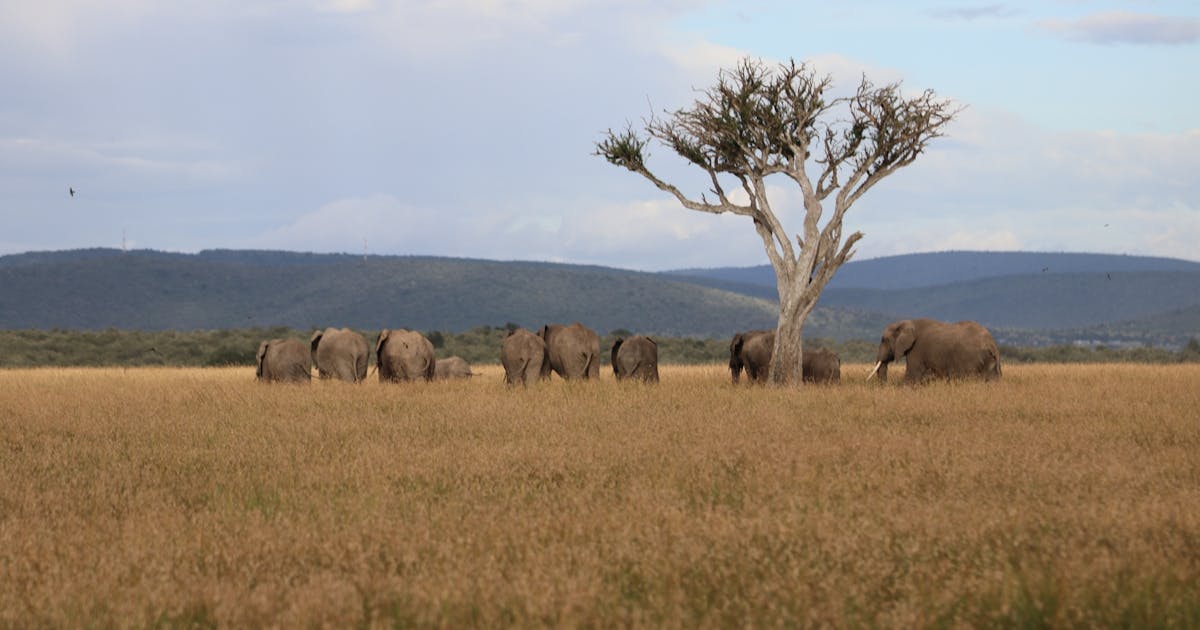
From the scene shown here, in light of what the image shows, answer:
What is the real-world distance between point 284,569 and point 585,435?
6930 millimetres

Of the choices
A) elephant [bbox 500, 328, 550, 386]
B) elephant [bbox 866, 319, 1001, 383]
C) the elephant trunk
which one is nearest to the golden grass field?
elephant [bbox 866, 319, 1001, 383]

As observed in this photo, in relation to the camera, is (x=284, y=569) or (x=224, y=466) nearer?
(x=284, y=569)

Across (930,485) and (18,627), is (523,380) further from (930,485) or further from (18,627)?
(18,627)

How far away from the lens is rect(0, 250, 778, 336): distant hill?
141 m

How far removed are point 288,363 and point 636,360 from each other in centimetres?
718

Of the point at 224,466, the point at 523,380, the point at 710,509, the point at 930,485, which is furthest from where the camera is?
the point at 523,380

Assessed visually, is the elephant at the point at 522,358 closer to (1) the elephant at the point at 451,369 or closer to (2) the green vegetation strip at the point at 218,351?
(1) the elephant at the point at 451,369

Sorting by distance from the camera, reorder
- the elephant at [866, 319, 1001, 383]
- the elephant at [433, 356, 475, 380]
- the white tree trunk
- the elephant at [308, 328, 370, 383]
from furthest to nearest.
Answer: the elephant at [433, 356, 475, 380]
the elephant at [308, 328, 370, 383]
the white tree trunk
the elephant at [866, 319, 1001, 383]

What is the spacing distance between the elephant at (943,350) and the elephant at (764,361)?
1.90 meters

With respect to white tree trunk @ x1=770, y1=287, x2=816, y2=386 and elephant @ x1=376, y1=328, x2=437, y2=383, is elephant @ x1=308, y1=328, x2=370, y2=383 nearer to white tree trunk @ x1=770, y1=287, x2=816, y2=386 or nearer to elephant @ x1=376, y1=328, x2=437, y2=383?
elephant @ x1=376, y1=328, x2=437, y2=383

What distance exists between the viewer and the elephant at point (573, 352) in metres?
24.4

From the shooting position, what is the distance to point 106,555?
7.93 metres

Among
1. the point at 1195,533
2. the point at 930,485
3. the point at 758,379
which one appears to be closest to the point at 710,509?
the point at 930,485

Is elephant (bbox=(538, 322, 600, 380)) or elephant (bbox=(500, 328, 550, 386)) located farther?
elephant (bbox=(538, 322, 600, 380))
